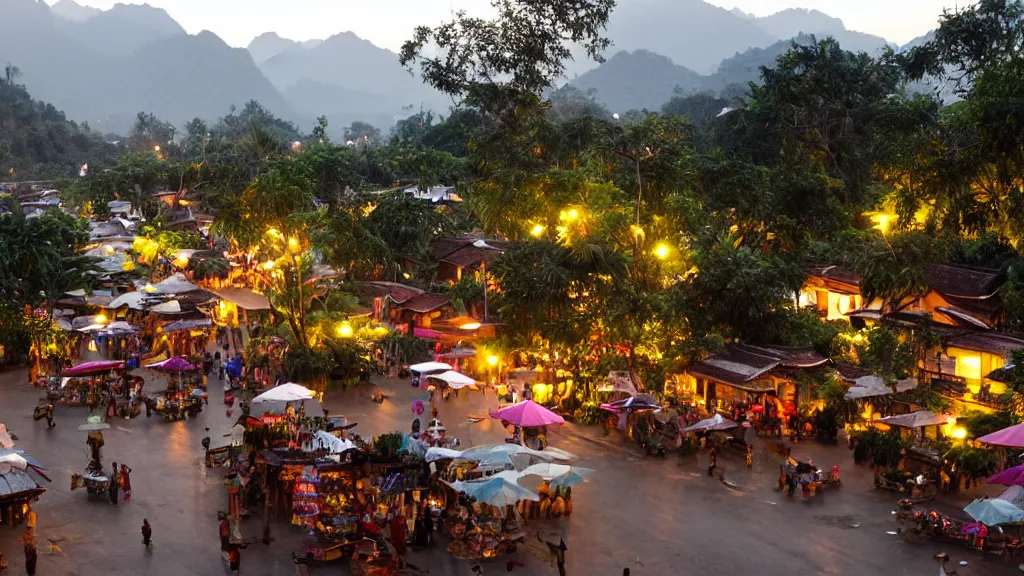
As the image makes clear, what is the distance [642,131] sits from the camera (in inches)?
1549

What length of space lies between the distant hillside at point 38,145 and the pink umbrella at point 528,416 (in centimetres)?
8746

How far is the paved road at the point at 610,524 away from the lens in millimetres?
16141

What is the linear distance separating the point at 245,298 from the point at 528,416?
62.2 ft

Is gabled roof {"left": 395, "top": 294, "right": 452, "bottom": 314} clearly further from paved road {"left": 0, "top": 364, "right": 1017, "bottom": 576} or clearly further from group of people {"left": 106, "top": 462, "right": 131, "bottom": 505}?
group of people {"left": 106, "top": 462, "right": 131, "bottom": 505}

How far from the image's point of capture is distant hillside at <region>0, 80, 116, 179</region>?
99.1m

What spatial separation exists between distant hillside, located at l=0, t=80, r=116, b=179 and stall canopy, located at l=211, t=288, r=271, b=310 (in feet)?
221

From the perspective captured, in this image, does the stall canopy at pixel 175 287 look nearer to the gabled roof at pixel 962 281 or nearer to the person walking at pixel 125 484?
the person walking at pixel 125 484

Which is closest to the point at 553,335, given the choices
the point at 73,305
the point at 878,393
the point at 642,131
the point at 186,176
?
the point at 878,393

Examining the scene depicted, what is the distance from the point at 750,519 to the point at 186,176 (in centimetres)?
6209

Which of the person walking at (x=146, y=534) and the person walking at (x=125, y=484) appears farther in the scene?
the person walking at (x=125, y=484)

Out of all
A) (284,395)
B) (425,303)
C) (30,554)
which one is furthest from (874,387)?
(30,554)

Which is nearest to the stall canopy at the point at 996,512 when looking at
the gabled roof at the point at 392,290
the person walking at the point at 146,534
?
the person walking at the point at 146,534

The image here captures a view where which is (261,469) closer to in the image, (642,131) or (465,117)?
(642,131)

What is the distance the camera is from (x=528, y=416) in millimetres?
20953
